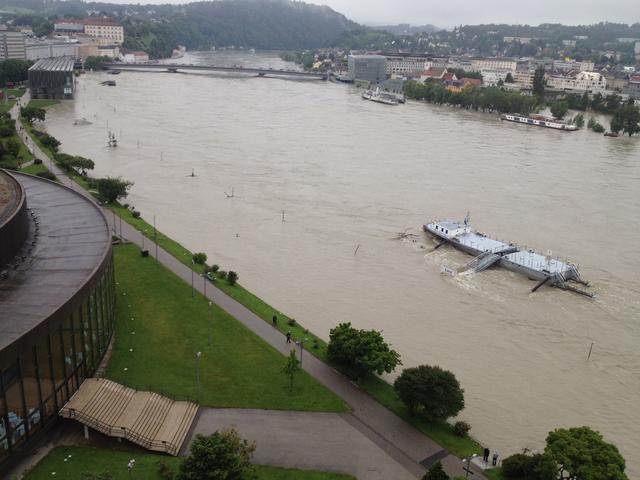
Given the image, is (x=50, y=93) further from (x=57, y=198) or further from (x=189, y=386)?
(x=189, y=386)

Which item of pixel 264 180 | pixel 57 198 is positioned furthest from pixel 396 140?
pixel 57 198

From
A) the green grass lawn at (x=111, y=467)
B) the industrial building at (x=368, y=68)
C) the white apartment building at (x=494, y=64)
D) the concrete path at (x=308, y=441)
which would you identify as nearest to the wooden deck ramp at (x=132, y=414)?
the green grass lawn at (x=111, y=467)

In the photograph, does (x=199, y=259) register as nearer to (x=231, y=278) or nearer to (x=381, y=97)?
(x=231, y=278)

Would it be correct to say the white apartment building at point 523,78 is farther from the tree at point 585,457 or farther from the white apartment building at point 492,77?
the tree at point 585,457

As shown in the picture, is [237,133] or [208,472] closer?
[208,472]

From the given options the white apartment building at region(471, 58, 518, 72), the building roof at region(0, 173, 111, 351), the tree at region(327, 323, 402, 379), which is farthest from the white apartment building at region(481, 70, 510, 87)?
the tree at region(327, 323, 402, 379)

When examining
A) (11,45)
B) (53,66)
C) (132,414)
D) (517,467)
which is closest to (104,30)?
(11,45)
